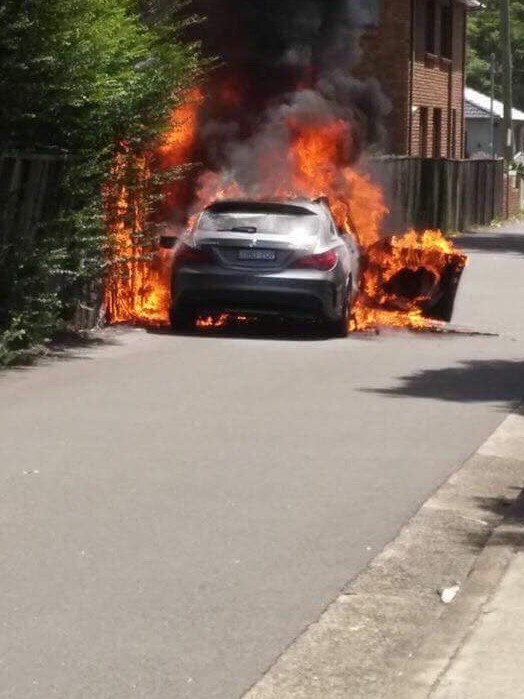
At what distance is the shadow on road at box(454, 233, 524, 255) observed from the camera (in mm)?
39031

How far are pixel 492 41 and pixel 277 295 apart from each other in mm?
89751

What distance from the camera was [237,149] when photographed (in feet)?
98.6

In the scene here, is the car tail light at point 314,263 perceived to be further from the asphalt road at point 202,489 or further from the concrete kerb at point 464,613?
the concrete kerb at point 464,613

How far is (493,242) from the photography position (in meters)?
42.3

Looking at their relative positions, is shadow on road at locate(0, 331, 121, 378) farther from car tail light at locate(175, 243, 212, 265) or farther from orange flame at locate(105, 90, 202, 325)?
car tail light at locate(175, 243, 212, 265)

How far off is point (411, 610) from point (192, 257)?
11814 mm

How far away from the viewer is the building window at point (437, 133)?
52.5 meters

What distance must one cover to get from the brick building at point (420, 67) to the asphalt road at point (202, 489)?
27205 mm

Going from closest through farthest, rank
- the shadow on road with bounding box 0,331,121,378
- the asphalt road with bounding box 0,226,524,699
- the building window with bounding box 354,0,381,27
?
the asphalt road with bounding box 0,226,524,699, the shadow on road with bounding box 0,331,121,378, the building window with bounding box 354,0,381,27

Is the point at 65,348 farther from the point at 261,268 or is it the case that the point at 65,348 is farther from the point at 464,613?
the point at 464,613

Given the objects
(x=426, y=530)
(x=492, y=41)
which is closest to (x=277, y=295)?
(x=426, y=530)

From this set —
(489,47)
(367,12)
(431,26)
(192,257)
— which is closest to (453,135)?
(431,26)

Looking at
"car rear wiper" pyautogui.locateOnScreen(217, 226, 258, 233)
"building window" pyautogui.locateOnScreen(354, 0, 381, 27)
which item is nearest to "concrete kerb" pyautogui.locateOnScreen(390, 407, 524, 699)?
"car rear wiper" pyautogui.locateOnScreen(217, 226, 258, 233)

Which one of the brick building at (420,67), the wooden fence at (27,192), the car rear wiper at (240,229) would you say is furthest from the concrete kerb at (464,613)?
the brick building at (420,67)
